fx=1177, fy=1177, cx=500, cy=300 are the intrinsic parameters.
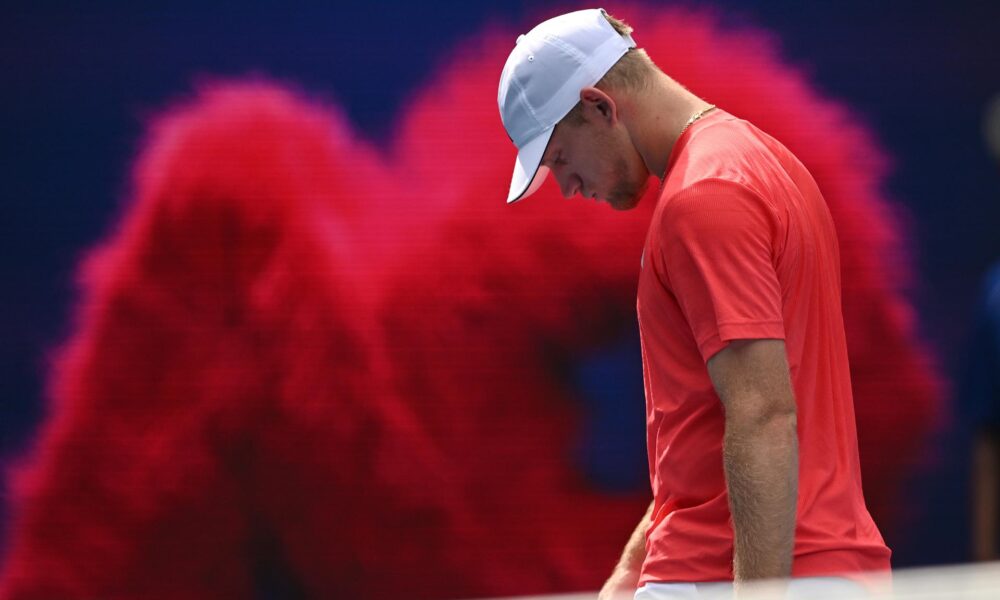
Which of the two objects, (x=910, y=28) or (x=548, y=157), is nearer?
(x=548, y=157)

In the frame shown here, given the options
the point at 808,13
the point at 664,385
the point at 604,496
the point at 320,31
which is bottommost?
the point at 604,496

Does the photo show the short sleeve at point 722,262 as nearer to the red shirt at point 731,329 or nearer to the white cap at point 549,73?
the red shirt at point 731,329

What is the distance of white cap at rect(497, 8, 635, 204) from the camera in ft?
6.84

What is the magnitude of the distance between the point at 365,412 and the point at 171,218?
90cm

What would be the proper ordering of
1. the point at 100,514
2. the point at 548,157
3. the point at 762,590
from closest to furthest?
1. the point at 762,590
2. the point at 548,157
3. the point at 100,514

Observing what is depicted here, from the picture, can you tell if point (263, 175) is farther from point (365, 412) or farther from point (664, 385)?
point (664, 385)

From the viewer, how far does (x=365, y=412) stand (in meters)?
3.86

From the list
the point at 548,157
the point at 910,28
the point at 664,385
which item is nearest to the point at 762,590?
the point at 664,385

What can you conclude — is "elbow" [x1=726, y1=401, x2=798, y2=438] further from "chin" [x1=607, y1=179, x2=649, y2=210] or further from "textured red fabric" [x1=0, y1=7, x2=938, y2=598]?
"textured red fabric" [x1=0, y1=7, x2=938, y2=598]

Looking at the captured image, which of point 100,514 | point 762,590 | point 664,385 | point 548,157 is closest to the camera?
point 762,590

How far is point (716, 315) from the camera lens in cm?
176

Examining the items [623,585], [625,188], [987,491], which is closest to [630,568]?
[623,585]

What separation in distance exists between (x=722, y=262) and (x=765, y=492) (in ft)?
1.14

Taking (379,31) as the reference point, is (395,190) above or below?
below
